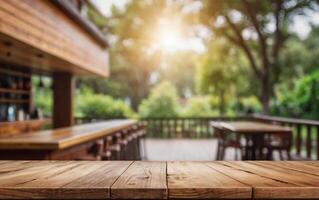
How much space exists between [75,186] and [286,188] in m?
0.74

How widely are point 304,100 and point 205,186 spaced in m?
9.66

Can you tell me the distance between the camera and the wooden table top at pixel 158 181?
1.11 meters

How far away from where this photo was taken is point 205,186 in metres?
1.13

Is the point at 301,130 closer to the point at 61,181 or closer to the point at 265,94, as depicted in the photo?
the point at 265,94

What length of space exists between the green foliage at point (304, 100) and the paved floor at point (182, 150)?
9.56 ft

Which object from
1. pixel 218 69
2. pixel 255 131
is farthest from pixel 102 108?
pixel 255 131

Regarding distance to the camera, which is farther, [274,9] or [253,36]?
[253,36]

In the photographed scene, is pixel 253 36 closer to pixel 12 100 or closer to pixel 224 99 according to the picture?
pixel 224 99

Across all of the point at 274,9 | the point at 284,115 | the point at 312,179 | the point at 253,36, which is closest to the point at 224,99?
the point at 253,36

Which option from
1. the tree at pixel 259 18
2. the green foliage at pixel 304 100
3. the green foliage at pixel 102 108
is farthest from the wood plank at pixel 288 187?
the green foliage at pixel 102 108

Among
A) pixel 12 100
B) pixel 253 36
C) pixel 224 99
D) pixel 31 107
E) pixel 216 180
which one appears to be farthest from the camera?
pixel 224 99

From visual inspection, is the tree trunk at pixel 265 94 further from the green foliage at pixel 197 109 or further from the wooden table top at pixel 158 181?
Result: the wooden table top at pixel 158 181

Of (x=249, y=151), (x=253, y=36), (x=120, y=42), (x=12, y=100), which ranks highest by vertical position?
(x=120, y=42)

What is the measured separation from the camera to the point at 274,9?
33.8 feet
